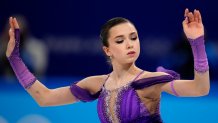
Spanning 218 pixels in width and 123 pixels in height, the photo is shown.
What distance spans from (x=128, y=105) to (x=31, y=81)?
2.35 feet

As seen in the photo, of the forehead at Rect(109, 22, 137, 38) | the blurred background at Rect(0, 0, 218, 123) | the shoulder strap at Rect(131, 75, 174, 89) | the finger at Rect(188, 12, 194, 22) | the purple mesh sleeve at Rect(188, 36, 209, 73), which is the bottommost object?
the blurred background at Rect(0, 0, 218, 123)

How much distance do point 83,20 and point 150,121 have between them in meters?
5.08

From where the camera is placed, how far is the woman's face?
9.20 ft

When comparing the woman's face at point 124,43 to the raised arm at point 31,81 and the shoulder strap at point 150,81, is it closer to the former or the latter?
the shoulder strap at point 150,81

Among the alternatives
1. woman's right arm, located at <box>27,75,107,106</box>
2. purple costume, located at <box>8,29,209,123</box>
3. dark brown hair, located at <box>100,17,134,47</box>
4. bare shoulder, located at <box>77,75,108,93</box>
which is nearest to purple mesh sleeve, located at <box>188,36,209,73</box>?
purple costume, located at <box>8,29,209,123</box>

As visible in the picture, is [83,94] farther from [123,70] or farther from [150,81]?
[150,81]

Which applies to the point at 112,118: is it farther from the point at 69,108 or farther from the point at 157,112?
the point at 69,108

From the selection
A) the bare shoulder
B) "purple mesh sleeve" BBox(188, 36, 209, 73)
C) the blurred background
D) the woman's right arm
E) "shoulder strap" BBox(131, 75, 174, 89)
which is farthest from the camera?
the blurred background

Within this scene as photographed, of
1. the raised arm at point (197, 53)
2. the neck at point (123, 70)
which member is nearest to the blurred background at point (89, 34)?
the neck at point (123, 70)

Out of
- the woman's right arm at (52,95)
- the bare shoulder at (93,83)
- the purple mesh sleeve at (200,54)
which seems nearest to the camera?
the purple mesh sleeve at (200,54)

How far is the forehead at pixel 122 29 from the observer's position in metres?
2.85

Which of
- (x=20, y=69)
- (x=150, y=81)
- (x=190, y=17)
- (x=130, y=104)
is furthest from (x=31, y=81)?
(x=190, y=17)

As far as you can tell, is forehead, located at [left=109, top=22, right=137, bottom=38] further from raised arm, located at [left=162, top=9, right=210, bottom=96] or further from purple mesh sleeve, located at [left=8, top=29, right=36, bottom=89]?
purple mesh sleeve, located at [left=8, top=29, right=36, bottom=89]

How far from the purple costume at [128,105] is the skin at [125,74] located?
4 centimetres
